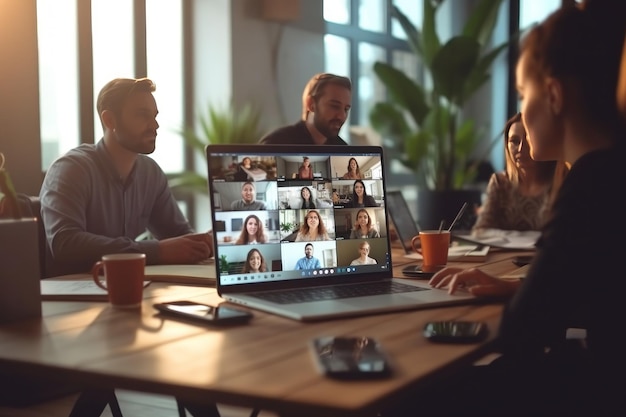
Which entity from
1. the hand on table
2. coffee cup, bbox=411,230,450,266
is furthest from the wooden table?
the hand on table

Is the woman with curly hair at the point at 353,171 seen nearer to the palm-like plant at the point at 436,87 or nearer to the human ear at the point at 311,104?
the human ear at the point at 311,104

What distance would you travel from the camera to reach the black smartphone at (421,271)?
1.66 m

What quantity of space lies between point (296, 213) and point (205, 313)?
0.34 m

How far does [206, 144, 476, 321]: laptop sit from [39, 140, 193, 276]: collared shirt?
585mm

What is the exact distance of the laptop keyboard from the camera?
4.35 ft

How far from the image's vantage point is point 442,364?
3.03ft

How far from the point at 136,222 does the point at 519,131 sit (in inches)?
52.5

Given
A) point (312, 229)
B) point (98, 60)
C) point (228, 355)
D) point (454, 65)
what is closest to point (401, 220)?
point (312, 229)

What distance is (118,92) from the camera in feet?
7.96

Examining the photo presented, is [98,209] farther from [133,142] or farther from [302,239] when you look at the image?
[302,239]

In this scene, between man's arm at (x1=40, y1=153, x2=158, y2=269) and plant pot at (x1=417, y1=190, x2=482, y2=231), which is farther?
plant pot at (x1=417, y1=190, x2=482, y2=231)

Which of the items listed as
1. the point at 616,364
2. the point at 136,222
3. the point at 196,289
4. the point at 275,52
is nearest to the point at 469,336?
the point at 616,364

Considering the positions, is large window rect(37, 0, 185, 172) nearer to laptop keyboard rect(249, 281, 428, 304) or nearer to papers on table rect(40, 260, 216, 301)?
papers on table rect(40, 260, 216, 301)

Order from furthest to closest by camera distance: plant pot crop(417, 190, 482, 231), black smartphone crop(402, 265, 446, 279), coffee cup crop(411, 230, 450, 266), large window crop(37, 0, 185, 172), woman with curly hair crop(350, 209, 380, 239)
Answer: plant pot crop(417, 190, 482, 231)
large window crop(37, 0, 185, 172)
coffee cup crop(411, 230, 450, 266)
black smartphone crop(402, 265, 446, 279)
woman with curly hair crop(350, 209, 380, 239)
